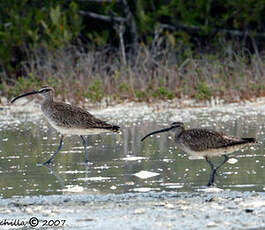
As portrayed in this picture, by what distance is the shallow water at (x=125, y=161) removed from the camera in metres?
8.29

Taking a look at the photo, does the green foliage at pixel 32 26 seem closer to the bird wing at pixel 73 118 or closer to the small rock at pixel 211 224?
the bird wing at pixel 73 118

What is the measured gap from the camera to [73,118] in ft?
35.7

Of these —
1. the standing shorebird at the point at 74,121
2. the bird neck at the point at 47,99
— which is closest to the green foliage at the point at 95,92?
the bird neck at the point at 47,99

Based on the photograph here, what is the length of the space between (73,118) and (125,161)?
51.9 inches

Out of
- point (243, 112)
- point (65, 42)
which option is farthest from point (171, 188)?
point (65, 42)

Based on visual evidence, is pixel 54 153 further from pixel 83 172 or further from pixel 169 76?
pixel 169 76

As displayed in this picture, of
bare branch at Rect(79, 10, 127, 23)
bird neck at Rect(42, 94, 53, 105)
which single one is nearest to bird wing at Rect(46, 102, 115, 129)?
bird neck at Rect(42, 94, 53, 105)

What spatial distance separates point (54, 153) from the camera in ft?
34.2

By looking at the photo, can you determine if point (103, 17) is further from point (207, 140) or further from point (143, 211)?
point (143, 211)

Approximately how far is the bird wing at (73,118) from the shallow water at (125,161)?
1.33 feet

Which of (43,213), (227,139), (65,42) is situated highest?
(65,42)

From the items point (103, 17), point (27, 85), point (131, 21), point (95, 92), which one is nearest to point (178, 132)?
point (95, 92)

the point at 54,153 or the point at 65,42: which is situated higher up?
the point at 65,42

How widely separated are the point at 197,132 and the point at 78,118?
96.1 inches
